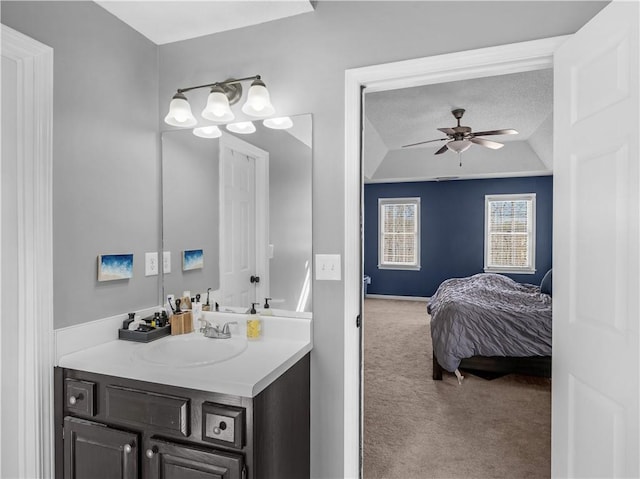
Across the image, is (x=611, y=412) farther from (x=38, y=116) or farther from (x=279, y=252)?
(x=38, y=116)

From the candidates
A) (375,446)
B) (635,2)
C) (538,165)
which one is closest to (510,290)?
(538,165)

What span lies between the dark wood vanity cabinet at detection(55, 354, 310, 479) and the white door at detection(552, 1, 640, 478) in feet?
3.46

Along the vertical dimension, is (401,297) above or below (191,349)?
below

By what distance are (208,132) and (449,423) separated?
2.52 meters

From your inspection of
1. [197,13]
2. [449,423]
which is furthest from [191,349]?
[449,423]

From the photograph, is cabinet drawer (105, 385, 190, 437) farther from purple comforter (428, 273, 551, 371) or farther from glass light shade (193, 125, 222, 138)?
purple comforter (428, 273, 551, 371)

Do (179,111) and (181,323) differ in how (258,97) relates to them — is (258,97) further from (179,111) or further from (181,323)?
(181,323)

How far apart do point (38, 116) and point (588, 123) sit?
2049mm

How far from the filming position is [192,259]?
2119mm

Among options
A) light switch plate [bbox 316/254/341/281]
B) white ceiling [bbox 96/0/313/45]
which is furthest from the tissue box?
white ceiling [bbox 96/0/313/45]

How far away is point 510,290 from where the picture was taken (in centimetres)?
484

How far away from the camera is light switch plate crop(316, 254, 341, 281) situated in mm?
1782

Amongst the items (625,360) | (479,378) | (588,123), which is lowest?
(479,378)

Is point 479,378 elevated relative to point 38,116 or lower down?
lower down
